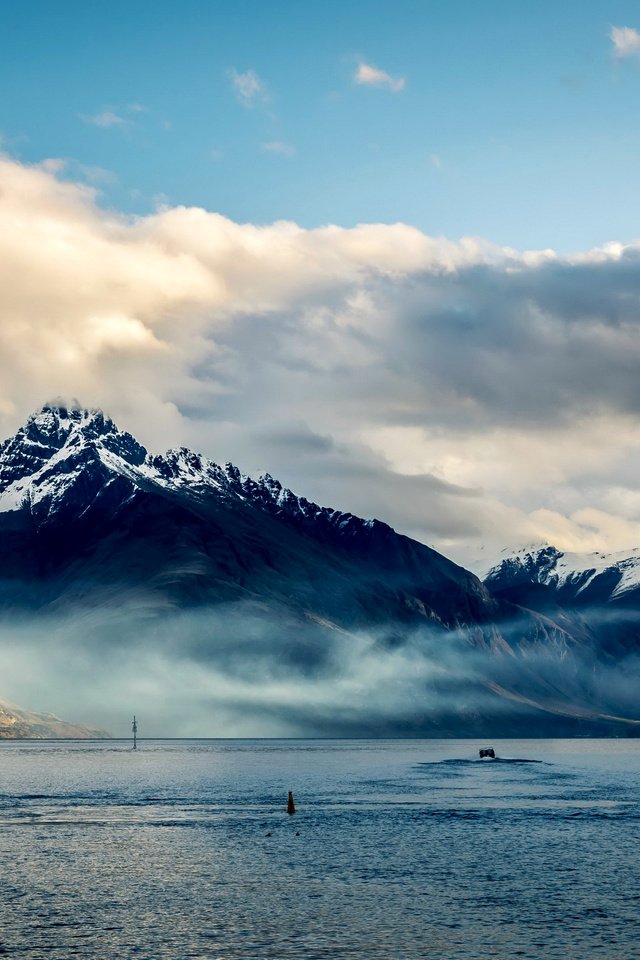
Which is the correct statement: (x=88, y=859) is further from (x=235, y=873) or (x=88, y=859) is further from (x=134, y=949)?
(x=134, y=949)

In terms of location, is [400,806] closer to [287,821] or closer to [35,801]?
[287,821]

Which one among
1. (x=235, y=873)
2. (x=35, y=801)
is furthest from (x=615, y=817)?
(x=35, y=801)

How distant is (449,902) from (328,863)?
25326 millimetres

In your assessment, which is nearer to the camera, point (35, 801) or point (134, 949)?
point (134, 949)

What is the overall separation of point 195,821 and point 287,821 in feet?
39.7

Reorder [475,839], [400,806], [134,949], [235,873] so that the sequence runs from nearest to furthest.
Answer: [134,949], [235,873], [475,839], [400,806]

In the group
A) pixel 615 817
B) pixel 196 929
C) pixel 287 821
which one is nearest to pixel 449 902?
pixel 196 929

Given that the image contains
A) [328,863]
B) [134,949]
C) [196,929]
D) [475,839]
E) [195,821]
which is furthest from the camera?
[195,821]

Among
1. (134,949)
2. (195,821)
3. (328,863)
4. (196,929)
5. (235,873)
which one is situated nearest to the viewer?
(134,949)

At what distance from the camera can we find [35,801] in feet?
613

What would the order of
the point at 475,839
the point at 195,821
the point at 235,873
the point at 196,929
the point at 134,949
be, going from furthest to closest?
the point at 195,821 → the point at 475,839 → the point at 235,873 → the point at 196,929 → the point at 134,949

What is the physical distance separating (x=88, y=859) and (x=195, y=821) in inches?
1780

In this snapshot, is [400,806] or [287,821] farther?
[400,806]

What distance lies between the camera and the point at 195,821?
154 meters
